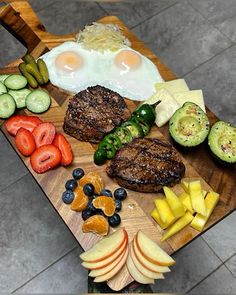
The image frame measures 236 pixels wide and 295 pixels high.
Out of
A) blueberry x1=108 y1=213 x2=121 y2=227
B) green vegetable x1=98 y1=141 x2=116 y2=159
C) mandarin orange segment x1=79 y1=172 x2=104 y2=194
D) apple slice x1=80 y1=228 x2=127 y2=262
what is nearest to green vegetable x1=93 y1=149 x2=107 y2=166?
green vegetable x1=98 y1=141 x2=116 y2=159

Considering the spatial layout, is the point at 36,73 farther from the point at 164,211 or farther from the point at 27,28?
the point at 164,211

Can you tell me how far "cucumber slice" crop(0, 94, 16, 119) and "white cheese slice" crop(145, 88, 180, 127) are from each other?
1046 millimetres

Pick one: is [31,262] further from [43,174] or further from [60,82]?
[60,82]

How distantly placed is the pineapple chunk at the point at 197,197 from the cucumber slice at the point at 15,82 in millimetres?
1550

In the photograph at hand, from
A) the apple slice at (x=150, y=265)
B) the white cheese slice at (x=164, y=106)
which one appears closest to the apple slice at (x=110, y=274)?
the apple slice at (x=150, y=265)

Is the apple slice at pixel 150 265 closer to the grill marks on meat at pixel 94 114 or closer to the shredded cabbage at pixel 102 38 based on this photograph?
the grill marks on meat at pixel 94 114

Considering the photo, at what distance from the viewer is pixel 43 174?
3643mm

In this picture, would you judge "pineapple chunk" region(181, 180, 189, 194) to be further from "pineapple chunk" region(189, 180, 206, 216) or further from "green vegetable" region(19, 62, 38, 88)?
"green vegetable" region(19, 62, 38, 88)

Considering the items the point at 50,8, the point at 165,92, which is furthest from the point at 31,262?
the point at 50,8

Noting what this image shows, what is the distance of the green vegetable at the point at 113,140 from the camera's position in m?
3.70

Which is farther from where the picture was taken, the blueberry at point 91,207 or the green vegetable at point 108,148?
the green vegetable at point 108,148

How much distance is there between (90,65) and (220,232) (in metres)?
1.93

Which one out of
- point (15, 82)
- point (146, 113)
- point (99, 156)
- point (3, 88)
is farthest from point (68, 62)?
point (99, 156)

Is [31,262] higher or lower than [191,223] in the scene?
lower
